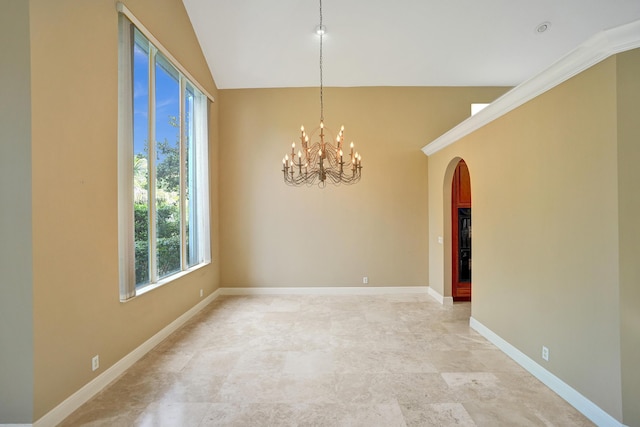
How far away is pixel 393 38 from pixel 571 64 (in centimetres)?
298

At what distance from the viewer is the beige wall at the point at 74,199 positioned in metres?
2.07

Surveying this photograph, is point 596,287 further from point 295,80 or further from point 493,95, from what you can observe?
point 295,80

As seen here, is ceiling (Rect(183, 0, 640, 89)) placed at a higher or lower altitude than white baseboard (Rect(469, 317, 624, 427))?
higher

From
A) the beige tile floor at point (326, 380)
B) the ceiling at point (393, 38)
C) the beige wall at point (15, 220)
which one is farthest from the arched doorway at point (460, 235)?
the beige wall at point (15, 220)

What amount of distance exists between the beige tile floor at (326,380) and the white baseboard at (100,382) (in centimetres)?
6

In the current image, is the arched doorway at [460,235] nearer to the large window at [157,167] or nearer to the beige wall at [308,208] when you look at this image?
the beige wall at [308,208]

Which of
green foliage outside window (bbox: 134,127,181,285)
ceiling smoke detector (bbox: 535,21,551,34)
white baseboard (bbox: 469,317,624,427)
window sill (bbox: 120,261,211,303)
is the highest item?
ceiling smoke detector (bbox: 535,21,551,34)

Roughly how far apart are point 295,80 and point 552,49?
13.5 ft

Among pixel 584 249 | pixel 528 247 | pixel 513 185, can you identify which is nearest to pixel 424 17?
pixel 513 185

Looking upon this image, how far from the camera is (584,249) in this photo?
2279mm

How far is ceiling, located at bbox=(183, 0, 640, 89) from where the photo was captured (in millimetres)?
4148

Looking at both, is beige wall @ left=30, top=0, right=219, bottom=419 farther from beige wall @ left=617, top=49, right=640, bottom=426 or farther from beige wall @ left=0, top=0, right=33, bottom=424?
beige wall @ left=617, top=49, right=640, bottom=426

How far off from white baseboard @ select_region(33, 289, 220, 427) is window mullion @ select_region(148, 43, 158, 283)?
692mm

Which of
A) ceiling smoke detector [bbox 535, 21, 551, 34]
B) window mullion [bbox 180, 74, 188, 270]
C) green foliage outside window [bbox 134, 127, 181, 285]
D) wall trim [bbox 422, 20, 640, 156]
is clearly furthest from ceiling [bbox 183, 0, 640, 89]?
green foliage outside window [bbox 134, 127, 181, 285]
